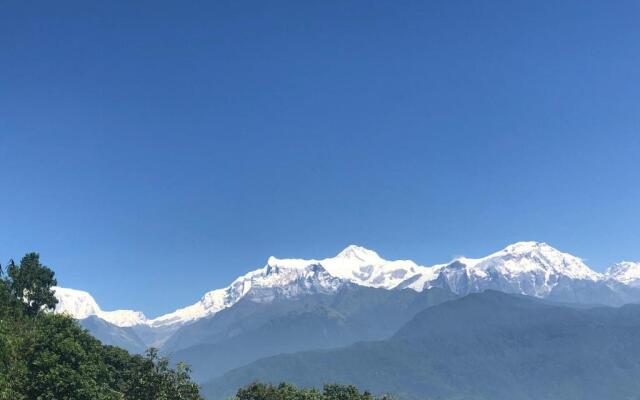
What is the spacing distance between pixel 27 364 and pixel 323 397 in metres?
80.3

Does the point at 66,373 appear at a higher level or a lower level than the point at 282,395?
higher

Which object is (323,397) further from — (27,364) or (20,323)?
(20,323)

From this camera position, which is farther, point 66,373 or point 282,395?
point 282,395

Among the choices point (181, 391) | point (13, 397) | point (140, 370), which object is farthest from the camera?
point (140, 370)

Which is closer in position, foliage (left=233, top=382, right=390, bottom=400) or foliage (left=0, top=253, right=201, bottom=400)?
foliage (left=0, top=253, right=201, bottom=400)

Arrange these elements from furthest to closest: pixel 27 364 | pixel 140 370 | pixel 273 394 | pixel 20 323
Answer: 1. pixel 20 323
2. pixel 273 394
3. pixel 140 370
4. pixel 27 364

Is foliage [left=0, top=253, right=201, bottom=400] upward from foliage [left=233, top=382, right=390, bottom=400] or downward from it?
upward

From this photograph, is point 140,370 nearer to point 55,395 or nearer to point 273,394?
point 273,394

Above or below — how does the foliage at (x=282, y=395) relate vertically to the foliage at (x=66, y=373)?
below

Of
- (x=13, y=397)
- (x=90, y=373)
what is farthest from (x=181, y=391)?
(x=13, y=397)

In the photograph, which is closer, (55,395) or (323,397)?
(55,395)

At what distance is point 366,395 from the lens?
191m

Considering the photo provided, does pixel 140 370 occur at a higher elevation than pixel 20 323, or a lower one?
lower

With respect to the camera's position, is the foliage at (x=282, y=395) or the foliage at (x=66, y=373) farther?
the foliage at (x=282, y=395)
